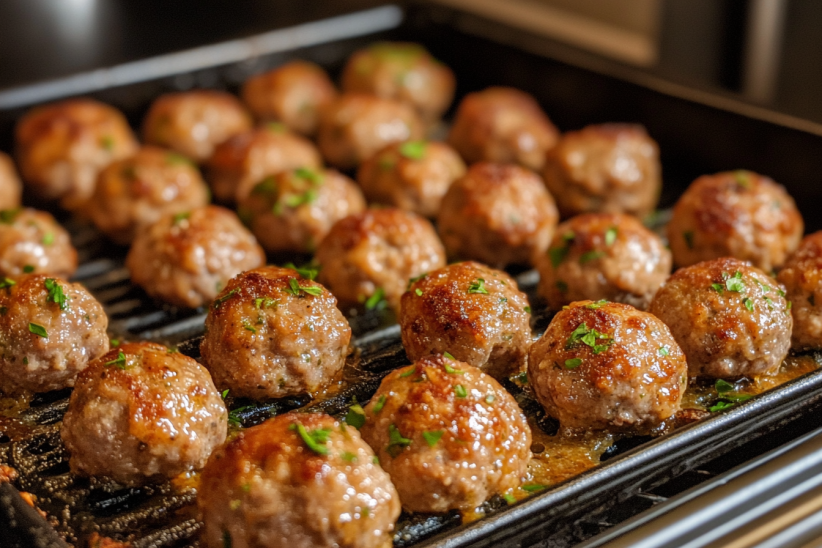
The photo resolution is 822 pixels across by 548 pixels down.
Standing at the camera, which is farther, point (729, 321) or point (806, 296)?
point (806, 296)

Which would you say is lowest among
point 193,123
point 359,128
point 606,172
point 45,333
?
point 45,333

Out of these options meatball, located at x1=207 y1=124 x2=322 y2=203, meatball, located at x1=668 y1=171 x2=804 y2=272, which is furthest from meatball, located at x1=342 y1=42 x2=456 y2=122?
meatball, located at x1=668 y1=171 x2=804 y2=272

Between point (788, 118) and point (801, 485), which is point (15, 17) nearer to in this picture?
point (788, 118)

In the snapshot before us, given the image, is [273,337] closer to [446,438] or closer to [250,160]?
[446,438]

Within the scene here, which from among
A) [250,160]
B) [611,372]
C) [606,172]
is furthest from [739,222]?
[250,160]

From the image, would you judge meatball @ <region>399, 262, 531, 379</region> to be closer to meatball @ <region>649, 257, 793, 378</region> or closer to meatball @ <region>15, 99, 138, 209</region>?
meatball @ <region>649, 257, 793, 378</region>

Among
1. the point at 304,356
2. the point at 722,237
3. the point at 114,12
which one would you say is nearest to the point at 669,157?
the point at 722,237

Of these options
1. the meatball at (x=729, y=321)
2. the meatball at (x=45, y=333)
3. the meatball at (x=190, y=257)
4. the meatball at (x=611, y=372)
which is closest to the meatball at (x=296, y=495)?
the meatball at (x=611, y=372)

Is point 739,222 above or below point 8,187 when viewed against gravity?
above
